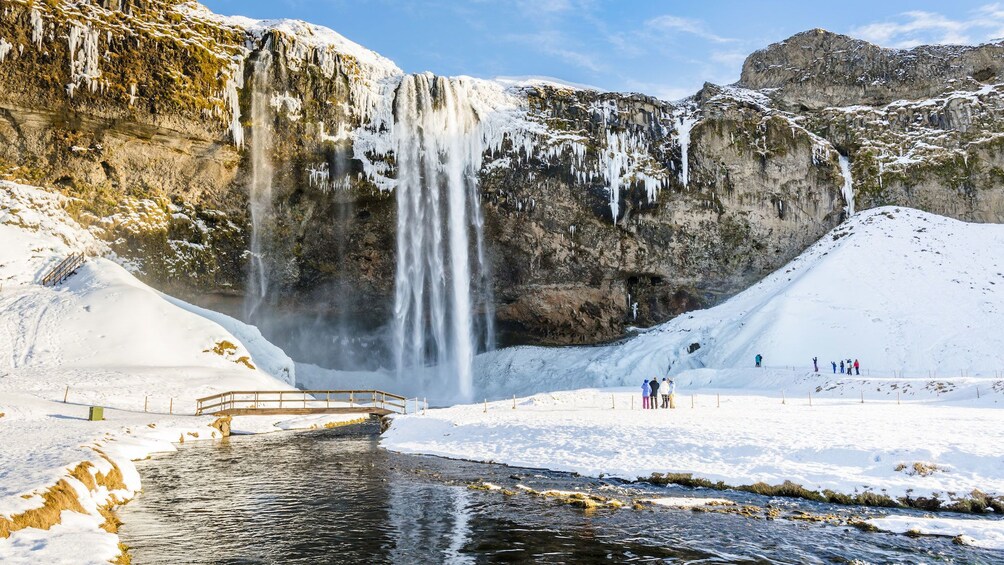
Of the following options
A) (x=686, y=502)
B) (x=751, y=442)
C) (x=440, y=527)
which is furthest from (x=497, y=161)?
(x=440, y=527)

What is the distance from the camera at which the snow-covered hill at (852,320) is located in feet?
134

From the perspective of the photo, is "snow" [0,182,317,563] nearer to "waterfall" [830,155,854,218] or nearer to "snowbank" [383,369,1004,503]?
"snowbank" [383,369,1004,503]

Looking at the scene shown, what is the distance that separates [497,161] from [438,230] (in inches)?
292

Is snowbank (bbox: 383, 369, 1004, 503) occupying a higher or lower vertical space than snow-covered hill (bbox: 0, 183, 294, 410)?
lower

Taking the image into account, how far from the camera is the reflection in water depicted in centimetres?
995

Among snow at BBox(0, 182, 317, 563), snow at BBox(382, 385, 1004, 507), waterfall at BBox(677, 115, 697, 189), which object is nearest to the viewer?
snow at BBox(382, 385, 1004, 507)

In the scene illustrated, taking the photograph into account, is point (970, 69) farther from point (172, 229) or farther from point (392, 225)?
point (172, 229)

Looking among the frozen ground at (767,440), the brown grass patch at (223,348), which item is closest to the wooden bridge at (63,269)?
the brown grass patch at (223,348)

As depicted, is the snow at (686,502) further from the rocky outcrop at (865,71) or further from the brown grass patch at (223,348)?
the rocky outcrop at (865,71)

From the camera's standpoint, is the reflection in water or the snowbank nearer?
the reflection in water

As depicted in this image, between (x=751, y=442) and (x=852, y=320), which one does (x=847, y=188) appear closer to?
(x=852, y=320)

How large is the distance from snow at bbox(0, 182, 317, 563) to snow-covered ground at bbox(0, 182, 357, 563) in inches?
2.5

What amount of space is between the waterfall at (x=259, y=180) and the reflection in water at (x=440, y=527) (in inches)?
Result: 1325

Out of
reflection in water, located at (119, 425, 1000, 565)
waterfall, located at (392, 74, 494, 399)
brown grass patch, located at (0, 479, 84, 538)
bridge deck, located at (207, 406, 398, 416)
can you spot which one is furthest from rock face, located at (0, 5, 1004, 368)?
brown grass patch, located at (0, 479, 84, 538)
